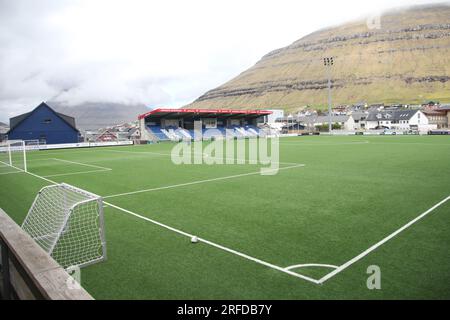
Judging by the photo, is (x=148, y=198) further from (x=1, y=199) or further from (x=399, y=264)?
(x=399, y=264)

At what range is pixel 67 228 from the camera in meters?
7.79

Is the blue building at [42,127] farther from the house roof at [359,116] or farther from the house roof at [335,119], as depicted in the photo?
the house roof at [359,116]

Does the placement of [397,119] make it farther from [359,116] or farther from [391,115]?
[359,116]

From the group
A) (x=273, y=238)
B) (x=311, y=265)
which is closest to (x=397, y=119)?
(x=273, y=238)

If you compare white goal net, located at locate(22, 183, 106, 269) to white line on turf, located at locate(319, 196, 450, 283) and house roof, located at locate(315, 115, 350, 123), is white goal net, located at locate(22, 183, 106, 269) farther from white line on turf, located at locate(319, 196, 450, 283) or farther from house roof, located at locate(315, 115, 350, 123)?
house roof, located at locate(315, 115, 350, 123)

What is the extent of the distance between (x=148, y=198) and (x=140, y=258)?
541 centimetres

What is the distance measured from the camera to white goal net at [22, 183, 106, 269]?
5.96m

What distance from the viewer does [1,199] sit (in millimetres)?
A: 11953

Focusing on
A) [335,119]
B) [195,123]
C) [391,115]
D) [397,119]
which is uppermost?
[391,115]

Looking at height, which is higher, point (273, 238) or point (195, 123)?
point (195, 123)

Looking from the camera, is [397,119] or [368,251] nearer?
[368,251]

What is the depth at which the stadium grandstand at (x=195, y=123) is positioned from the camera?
55719mm

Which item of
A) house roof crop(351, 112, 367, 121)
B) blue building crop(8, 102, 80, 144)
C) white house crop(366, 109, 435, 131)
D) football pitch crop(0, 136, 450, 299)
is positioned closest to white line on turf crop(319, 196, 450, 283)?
football pitch crop(0, 136, 450, 299)

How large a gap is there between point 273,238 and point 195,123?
56796 millimetres
